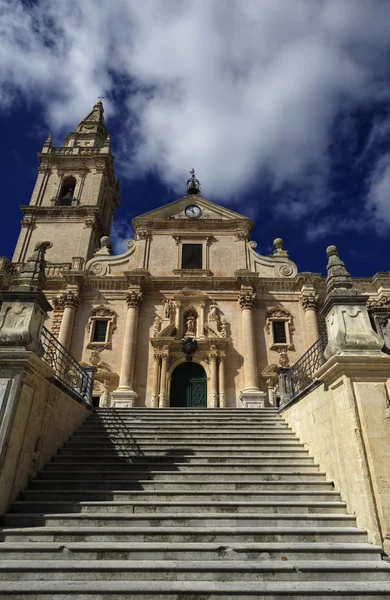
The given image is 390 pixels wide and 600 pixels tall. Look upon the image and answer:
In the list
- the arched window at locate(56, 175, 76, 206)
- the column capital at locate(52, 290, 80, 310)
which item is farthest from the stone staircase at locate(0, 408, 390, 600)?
the arched window at locate(56, 175, 76, 206)

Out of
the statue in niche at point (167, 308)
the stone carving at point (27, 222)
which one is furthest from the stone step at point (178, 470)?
the stone carving at point (27, 222)

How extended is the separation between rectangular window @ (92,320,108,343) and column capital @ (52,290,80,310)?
1.53 metres

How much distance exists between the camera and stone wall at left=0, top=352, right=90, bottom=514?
6219mm

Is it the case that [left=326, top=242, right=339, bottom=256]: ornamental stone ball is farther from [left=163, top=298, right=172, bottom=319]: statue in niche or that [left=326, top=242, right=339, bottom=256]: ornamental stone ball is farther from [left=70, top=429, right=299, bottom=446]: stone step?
[left=163, top=298, right=172, bottom=319]: statue in niche

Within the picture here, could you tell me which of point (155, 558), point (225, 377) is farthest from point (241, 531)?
point (225, 377)

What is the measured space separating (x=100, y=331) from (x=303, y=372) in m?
12.0

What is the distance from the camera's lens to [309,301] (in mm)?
19203

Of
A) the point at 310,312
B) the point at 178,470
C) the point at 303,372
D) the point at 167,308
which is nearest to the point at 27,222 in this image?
the point at 167,308

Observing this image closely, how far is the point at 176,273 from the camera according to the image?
20422 millimetres

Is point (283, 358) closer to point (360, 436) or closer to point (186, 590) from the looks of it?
point (360, 436)

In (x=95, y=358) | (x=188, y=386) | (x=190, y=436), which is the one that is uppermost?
(x=95, y=358)

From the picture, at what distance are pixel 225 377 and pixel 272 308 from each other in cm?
460

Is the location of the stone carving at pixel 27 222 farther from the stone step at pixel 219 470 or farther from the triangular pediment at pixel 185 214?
the stone step at pixel 219 470

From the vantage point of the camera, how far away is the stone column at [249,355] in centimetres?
1662
